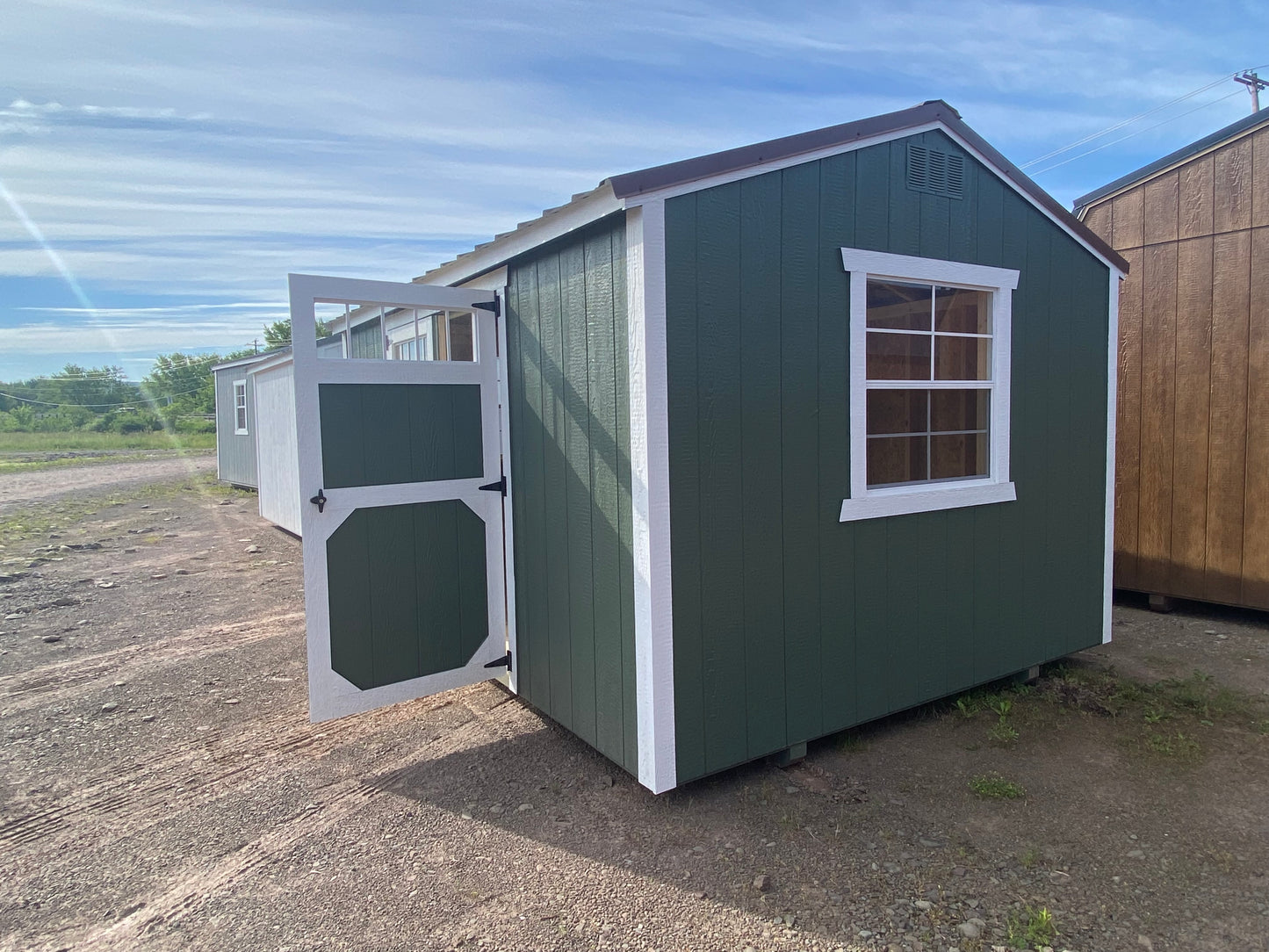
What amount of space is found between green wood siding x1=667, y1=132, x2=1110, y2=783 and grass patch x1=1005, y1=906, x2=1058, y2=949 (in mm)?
1060

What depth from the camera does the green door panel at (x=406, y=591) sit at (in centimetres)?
327

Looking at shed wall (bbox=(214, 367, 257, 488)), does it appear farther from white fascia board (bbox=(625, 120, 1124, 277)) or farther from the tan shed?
the tan shed

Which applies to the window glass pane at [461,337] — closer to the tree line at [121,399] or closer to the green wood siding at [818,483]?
the green wood siding at [818,483]

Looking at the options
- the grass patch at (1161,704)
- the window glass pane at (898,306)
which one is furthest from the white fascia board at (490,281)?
the grass patch at (1161,704)

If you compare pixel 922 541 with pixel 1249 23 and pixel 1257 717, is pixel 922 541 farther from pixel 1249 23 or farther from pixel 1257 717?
pixel 1249 23

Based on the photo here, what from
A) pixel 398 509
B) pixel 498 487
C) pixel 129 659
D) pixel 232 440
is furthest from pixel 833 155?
pixel 232 440

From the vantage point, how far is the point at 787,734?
10.1 ft

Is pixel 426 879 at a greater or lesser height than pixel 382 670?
lesser

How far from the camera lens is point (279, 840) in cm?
262

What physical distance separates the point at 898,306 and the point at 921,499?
0.93 m

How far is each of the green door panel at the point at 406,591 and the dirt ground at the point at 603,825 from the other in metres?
0.41

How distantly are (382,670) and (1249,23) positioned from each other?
10.1 meters

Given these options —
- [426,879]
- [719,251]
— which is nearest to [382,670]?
[426,879]

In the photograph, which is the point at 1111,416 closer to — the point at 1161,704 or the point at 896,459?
the point at 1161,704
